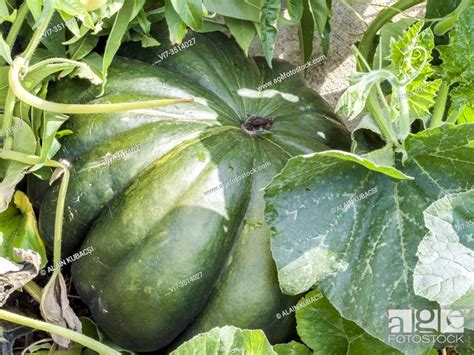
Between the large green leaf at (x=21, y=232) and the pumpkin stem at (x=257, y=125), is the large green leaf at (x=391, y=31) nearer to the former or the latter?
the pumpkin stem at (x=257, y=125)

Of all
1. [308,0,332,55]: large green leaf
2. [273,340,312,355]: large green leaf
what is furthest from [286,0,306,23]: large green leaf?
[273,340,312,355]: large green leaf

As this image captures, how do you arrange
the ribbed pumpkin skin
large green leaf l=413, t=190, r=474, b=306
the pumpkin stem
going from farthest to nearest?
the pumpkin stem, the ribbed pumpkin skin, large green leaf l=413, t=190, r=474, b=306

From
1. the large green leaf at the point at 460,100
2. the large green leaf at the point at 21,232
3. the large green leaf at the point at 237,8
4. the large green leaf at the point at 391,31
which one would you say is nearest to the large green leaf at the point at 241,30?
the large green leaf at the point at 237,8

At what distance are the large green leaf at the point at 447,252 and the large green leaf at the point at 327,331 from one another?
19 cm

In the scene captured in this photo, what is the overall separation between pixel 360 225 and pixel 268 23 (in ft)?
1.18

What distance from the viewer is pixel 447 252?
1088 millimetres

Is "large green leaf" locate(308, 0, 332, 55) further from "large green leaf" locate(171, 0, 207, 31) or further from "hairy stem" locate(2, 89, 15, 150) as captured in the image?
"hairy stem" locate(2, 89, 15, 150)

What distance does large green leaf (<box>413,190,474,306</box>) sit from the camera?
1.06 metres

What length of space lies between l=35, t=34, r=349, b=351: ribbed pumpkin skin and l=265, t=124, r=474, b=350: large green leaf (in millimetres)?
64

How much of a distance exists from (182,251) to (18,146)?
31 centimetres

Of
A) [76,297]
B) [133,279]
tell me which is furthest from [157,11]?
[76,297]

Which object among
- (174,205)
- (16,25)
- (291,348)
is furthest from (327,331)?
(16,25)

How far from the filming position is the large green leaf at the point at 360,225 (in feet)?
3.77

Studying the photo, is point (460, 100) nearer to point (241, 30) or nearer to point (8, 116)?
point (241, 30)
